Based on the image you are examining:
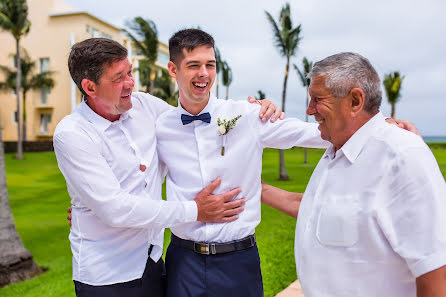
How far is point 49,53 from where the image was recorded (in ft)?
145

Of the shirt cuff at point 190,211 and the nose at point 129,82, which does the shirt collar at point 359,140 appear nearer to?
the shirt cuff at point 190,211

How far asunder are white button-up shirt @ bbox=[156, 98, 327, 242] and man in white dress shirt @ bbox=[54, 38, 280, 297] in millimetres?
101

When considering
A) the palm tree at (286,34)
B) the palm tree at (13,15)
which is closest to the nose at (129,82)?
the palm tree at (286,34)

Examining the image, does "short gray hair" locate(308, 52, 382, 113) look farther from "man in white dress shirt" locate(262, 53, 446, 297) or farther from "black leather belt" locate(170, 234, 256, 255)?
"black leather belt" locate(170, 234, 256, 255)

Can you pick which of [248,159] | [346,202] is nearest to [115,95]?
[248,159]

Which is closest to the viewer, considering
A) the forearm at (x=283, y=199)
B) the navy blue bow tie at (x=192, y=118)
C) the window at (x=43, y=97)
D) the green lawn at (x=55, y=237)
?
the navy blue bow tie at (x=192, y=118)

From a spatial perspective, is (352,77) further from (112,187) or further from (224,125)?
(112,187)

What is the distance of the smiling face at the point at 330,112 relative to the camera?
7.14ft

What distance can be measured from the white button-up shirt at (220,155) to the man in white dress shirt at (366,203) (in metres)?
0.81

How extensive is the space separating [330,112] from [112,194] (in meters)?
1.39

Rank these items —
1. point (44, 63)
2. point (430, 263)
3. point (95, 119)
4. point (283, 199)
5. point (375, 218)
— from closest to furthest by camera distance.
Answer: point (430, 263)
point (375, 218)
point (95, 119)
point (283, 199)
point (44, 63)

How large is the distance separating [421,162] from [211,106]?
171 centimetres

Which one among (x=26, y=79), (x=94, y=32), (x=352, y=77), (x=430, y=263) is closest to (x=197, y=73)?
(x=352, y=77)

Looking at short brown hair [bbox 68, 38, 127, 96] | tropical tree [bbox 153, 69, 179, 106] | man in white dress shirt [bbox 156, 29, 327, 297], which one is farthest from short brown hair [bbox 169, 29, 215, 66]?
tropical tree [bbox 153, 69, 179, 106]
